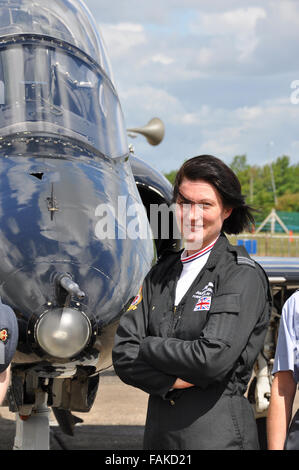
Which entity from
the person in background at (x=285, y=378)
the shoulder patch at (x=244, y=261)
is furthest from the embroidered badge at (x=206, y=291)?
the person in background at (x=285, y=378)

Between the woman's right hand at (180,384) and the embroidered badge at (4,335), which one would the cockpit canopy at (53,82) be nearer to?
the embroidered badge at (4,335)

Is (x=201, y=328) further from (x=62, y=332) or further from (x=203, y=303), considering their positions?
(x=62, y=332)

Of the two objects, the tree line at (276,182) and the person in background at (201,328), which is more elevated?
the tree line at (276,182)

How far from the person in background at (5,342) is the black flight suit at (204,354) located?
1.32 ft

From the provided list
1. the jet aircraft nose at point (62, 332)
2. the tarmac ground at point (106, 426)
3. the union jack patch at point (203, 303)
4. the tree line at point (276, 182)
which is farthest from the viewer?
the tree line at point (276, 182)

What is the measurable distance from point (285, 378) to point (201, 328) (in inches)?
15.3

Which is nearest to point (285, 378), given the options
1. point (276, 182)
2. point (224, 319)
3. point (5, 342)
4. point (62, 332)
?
point (224, 319)

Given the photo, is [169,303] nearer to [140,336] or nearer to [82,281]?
[140,336]

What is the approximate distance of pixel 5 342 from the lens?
2.58m

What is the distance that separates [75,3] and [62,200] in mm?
2746

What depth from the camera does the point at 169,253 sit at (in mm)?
3043

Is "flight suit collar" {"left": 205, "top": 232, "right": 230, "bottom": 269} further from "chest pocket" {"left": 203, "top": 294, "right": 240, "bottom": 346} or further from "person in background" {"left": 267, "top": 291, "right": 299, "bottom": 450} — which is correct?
"person in background" {"left": 267, "top": 291, "right": 299, "bottom": 450}

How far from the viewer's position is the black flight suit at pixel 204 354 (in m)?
2.52
